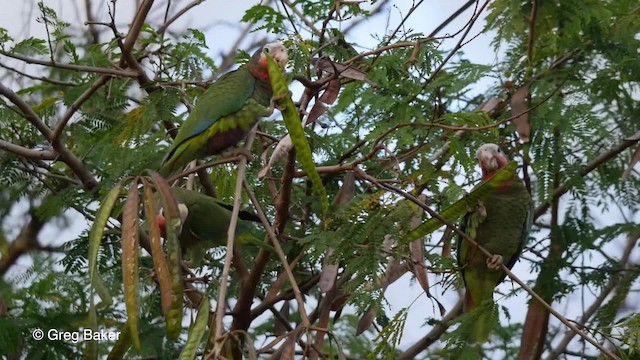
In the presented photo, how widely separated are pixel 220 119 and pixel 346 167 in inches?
16.1

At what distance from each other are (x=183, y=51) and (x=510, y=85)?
3.16 ft

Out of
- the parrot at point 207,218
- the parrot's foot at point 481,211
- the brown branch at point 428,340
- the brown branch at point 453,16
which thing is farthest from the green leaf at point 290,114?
the brown branch at point 453,16

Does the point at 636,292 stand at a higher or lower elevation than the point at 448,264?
higher

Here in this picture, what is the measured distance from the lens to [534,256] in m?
2.94

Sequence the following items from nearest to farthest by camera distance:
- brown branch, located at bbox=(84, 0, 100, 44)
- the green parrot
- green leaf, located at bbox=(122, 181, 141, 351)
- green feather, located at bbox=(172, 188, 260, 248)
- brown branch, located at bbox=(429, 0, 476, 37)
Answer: green leaf, located at bbox=(122, 181, 141, 351) < green feather, located at bbox=(172, 188, 260, 248) < the green parrot < brown branch, located at bbox=(429, 0, 476, 37) < brown branch, located at bbox=(84, 0, 100, 44)

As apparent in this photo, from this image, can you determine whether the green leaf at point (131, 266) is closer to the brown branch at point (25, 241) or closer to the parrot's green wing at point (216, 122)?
the parrot's green wing at point (216, 122)

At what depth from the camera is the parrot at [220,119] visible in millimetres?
1971

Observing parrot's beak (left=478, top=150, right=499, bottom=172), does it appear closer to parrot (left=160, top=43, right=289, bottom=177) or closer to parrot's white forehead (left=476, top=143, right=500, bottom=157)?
parrot's white forehead (left=476, top=143, right=500, bottom=157)

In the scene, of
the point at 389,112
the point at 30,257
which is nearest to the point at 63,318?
the point at 30,257

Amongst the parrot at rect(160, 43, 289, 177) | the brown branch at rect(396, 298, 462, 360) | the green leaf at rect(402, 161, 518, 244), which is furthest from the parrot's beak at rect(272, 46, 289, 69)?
the brown branch at rect(396, 298, 462, 360)

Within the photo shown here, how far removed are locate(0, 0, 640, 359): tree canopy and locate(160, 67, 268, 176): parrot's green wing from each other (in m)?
0.06

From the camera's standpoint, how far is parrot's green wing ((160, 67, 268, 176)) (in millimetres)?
1969

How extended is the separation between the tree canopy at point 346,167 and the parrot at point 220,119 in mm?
52

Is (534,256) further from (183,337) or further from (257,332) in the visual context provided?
(183,337)
